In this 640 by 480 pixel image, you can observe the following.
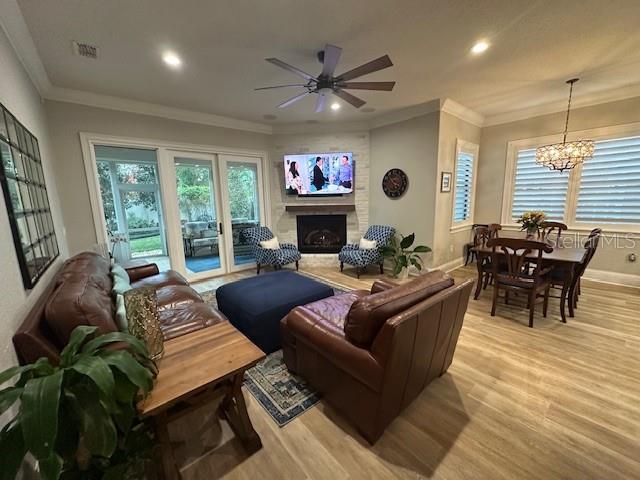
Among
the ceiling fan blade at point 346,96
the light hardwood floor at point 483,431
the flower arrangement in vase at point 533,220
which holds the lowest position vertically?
the light hardwood floor at point 483,431

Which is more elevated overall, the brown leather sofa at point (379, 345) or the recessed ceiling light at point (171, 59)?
the recessed ceiling light at point (171, 59)

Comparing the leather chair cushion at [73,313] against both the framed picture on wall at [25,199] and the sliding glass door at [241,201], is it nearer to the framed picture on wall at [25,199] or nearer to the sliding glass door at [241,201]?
the framed picture on wall at [25,199]

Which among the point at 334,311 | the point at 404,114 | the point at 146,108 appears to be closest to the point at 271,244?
the point at 146,108

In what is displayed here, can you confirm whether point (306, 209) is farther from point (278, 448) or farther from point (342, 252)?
point (278, 448)

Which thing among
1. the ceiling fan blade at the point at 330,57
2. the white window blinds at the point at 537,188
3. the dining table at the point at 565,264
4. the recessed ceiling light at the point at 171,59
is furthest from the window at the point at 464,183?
the recessed ceiling light at the point at 171,59

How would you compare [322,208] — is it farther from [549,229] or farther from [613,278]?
[613,278]

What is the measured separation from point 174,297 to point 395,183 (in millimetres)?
3831

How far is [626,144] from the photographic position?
3791 millimetres

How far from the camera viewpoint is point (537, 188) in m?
4.57

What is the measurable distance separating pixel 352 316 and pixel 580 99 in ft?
17.0

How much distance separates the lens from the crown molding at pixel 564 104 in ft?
12.1

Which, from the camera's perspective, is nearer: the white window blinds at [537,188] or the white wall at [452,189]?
the white wall at [452,189]

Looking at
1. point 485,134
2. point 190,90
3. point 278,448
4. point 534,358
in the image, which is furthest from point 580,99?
point 278,448

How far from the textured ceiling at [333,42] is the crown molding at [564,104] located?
269mm
